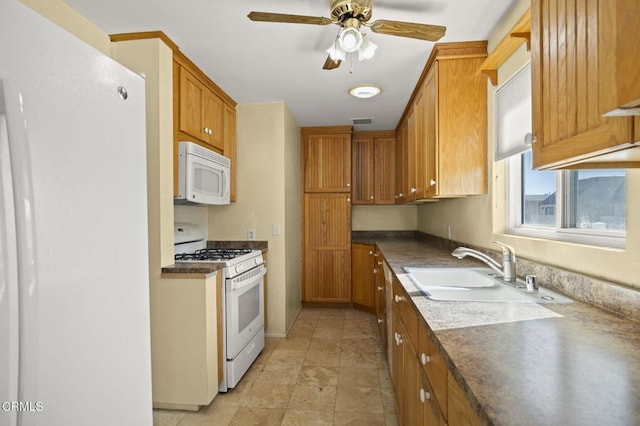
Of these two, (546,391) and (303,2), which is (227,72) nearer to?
(303,2)

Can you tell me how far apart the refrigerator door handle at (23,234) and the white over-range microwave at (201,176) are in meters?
1.51

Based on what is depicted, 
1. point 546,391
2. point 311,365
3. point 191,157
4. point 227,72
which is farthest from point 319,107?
point 546,391

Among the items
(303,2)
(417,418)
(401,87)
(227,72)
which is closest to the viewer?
(417,418)

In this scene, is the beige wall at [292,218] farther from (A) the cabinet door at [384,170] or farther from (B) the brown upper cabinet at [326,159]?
(A) the cabinet door at [384,170]

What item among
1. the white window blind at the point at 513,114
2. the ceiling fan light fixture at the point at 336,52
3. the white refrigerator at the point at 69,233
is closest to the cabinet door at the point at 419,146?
the white window blind at the point at 513,114

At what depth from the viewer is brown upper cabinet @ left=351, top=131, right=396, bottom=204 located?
4297 mm

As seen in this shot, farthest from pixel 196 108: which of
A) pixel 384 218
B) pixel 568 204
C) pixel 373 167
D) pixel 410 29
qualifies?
pixel 384 218

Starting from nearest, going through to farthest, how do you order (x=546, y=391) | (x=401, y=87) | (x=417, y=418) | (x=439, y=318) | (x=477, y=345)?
1. (x=546, y=391)
2. (x=477, y=345)
3. (x=439, y=318)
4. (x=417, y=418)
5. (x=401, y=87)

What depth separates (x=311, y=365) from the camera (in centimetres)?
257

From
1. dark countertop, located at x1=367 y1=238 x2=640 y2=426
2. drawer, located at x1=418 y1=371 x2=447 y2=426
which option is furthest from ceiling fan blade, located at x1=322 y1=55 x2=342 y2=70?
drawer, located at x1=418 y1=371 x2=447 y2=426

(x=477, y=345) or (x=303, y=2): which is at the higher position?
(x=303, y=2)

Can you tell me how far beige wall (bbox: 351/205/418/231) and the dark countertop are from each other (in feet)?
11.3

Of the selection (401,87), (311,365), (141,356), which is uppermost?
(401,87)

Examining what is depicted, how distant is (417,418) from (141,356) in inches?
42.7
